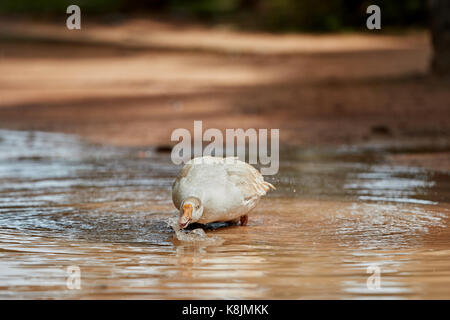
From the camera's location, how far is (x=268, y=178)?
7.89 m

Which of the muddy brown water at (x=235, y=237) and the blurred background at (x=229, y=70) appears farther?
the blurred background at (x=229, y=70)

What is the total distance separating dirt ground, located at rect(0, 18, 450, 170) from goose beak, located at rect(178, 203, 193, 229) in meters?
4.03

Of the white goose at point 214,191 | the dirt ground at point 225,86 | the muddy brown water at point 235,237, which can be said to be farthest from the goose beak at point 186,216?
the dirt ground at point 225,86

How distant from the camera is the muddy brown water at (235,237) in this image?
4.51m

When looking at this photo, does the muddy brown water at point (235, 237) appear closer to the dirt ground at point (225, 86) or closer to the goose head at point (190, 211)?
the goose head at point (190, 211)

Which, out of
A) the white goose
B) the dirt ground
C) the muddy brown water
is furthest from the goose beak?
the dirt ground

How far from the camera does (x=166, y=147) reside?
9.97 metres

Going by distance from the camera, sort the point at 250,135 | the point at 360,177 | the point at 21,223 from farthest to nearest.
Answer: the point at 250,135 → the point at 360,177 → the point at 21,223

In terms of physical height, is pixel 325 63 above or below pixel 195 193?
above

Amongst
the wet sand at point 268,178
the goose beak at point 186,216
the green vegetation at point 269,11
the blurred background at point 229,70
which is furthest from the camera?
the green vegetation at point 269,11

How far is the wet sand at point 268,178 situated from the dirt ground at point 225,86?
0.18ft
